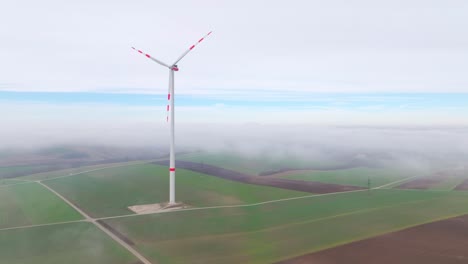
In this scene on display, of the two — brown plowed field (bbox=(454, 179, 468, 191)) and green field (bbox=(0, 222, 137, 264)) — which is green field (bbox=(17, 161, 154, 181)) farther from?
brown plowed field (bbox=(454, 179, 468, 191))

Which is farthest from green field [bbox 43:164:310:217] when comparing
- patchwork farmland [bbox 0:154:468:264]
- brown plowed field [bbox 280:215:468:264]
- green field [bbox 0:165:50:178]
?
brown plowed field [bbox 280:215:468:264]

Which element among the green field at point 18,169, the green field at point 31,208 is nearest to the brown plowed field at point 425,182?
the green field at point 31,208

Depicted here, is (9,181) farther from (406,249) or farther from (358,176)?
(406,249)

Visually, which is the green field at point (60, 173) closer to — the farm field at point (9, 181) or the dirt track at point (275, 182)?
the farm field at point (9, 181)

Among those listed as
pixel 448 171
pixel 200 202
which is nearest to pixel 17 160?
pixel 200 202

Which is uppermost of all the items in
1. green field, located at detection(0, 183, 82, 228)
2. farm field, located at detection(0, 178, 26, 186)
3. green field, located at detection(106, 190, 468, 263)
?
green field, located at detection(106, 190, 468, 263)
